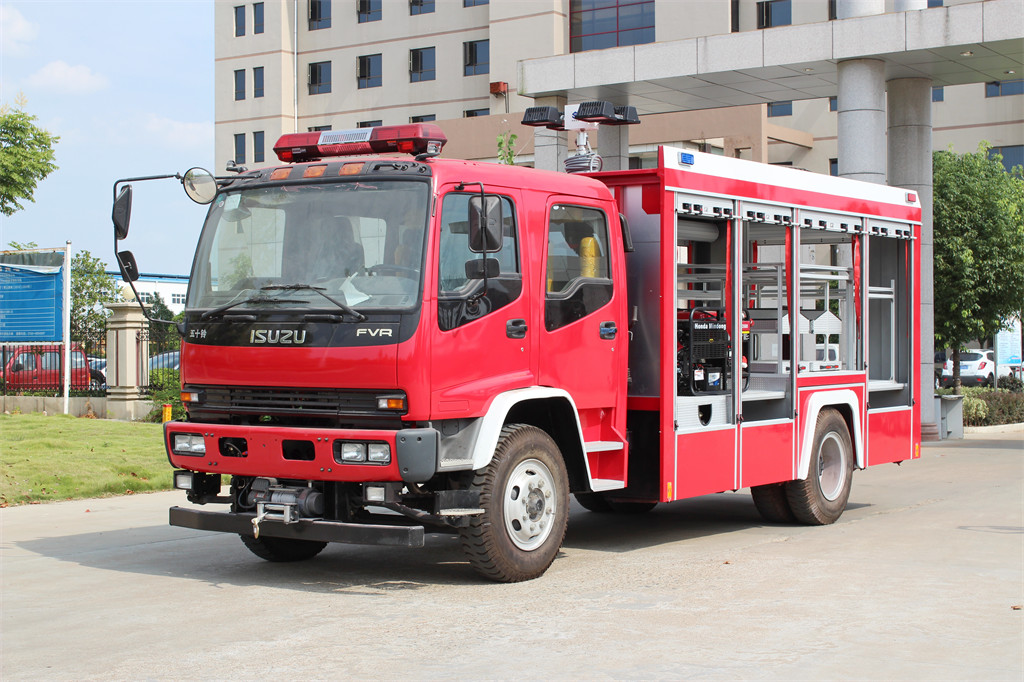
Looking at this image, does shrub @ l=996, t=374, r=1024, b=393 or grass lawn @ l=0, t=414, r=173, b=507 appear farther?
shrub @ l=996, t=374, r=1024, b=393

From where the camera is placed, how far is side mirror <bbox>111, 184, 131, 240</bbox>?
821 centimetres

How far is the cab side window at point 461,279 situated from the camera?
7.69 metres

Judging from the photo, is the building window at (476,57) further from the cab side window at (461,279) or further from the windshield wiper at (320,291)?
the windshield wiper at (320,291)

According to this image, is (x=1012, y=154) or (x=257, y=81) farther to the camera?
(x=257, y=81)

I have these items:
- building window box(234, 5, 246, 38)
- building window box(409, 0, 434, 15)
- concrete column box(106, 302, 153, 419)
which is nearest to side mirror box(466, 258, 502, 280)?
concrete column box(106, 302, 153, 419)

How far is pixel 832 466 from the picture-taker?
37.3 feet

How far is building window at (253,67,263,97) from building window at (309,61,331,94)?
8.95 feet

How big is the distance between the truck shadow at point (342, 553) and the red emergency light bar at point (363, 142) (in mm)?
2945

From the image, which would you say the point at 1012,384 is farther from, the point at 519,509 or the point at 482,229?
the point at 482,229

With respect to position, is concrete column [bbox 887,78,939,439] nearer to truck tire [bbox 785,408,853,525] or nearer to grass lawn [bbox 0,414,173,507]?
truck tire [bbox 785,408,853,525]

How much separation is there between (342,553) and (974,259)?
19597 millimetres

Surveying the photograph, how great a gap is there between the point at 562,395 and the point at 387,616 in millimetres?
2073

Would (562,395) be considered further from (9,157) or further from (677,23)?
(677,23)

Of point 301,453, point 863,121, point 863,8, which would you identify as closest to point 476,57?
point 863,8
